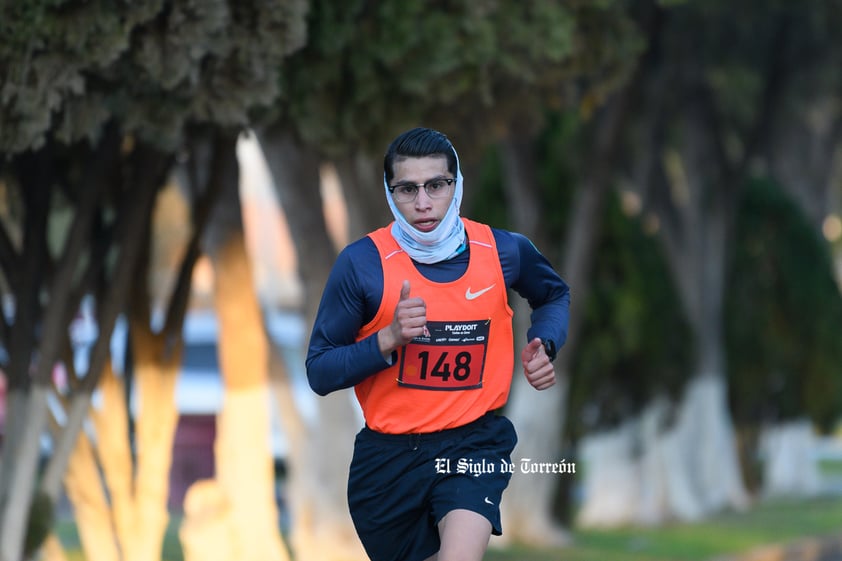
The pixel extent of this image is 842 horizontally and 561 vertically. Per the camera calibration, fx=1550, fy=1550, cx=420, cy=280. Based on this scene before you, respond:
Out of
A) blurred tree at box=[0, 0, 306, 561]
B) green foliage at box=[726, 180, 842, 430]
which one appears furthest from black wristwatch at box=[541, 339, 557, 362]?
green foliage at box=[726, 180, 842, 430]

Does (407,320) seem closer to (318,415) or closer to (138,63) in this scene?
(138,63)

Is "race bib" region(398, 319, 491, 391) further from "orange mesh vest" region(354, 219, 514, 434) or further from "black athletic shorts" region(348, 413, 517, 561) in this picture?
"black athletic shorts" region(348, 413, 517, 561)

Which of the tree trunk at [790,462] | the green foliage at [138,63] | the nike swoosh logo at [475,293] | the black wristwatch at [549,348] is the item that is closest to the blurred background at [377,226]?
the green foliage at [138,63]

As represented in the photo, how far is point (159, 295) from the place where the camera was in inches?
1140

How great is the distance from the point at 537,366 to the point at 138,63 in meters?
3.23

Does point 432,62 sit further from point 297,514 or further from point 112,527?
point 297,514

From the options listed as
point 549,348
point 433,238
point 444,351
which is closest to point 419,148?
point 433,238

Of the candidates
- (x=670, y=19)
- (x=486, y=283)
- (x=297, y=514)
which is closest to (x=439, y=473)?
(x=486, y=283)

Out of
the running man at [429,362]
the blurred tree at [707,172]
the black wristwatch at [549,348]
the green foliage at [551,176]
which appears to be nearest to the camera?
the running man at [429,362]

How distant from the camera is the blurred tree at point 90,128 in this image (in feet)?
22.0

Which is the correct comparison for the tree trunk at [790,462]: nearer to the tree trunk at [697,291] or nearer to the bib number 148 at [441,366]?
the tree trunk at [697,291]

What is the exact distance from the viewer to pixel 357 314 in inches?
179

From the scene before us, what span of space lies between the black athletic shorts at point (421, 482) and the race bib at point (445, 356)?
16 centimetres

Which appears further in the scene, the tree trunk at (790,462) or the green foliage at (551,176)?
the tree trunk at (790,462)
